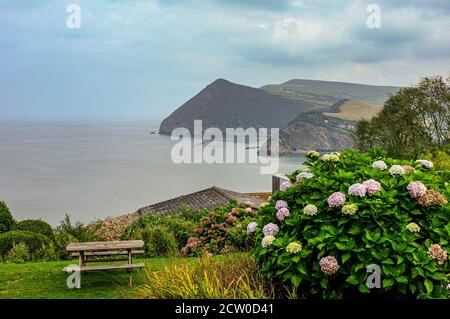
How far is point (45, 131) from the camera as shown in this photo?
263 feet

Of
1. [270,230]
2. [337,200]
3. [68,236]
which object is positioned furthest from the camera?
[68,236]

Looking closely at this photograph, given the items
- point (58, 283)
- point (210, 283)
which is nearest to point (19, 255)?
point (58, 283)

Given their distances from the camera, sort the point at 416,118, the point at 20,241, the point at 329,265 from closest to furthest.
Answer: the point at 329,265 < the point at 20,241 < the point at 416,118

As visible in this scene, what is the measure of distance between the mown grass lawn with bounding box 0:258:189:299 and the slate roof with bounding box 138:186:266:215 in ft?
35.4

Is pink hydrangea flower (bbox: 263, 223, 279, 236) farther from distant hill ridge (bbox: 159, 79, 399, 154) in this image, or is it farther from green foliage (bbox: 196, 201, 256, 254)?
distant hill ridge (bbox: 159, 79, 399, 154)

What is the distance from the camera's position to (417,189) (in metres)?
4.30

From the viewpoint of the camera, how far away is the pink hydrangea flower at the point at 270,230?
4773 mm

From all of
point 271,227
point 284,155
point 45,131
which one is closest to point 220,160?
point 284,155

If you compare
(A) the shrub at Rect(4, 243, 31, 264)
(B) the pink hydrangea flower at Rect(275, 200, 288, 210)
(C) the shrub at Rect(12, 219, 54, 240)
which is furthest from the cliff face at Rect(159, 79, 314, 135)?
(B) the pink hydrangea flower at Rect(275, 200, 288, 210)

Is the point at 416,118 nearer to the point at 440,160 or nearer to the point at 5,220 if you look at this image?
the point at 440,160

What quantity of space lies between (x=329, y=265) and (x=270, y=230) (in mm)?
918

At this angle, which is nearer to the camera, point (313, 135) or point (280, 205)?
point (280, 205)
